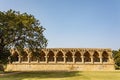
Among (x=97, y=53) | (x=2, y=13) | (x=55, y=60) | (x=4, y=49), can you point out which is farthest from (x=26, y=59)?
(x=2, y=13)

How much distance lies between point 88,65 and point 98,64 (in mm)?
2994

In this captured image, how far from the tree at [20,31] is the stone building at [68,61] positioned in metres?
21.6

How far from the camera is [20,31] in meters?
31.5

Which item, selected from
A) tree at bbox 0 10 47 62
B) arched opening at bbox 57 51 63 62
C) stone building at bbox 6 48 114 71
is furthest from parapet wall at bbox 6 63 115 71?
tree at bbox 0 10 47 62

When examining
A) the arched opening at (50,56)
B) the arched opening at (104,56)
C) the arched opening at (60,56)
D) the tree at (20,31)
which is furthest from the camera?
the arched opening at (50,56)

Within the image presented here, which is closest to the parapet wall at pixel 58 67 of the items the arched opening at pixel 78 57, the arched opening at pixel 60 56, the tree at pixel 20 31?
the arched opening at pixel 60 56

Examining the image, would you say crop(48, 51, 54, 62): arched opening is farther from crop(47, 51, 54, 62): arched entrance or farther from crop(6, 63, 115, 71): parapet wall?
crop(6, 63, 115, 71): parapet wall

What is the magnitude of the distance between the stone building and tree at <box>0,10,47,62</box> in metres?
21.6

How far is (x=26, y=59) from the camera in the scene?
202 ft

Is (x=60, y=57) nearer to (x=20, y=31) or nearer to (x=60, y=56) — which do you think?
(x=60, y=56)

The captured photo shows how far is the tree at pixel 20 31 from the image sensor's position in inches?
1227

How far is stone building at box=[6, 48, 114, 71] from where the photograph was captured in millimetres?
56656

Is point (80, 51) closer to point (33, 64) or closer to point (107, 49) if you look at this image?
point (107, 49)

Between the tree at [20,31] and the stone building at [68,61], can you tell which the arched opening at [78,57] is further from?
the tree at [20,31]
